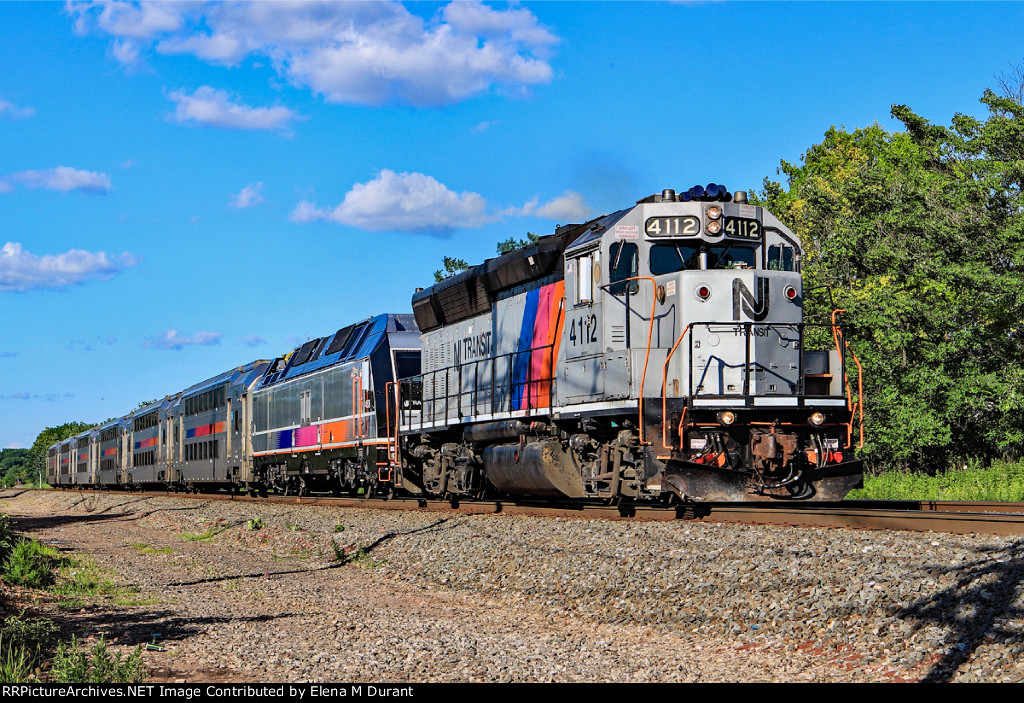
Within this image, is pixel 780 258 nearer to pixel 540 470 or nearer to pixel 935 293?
pixel 540 470

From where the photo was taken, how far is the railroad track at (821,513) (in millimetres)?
9875

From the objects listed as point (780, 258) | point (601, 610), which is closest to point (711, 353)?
point (780, 258)

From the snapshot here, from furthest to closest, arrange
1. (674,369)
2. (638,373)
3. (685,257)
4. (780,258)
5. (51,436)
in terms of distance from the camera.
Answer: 1. (51,436)
2. (780,258)
3. (685,257)
4. (638,373)
5. (674,369)

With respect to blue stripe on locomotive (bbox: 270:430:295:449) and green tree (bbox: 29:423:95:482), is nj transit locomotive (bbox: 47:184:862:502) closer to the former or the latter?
blue stripe on locomotive (bbox: 270:430:295:449)

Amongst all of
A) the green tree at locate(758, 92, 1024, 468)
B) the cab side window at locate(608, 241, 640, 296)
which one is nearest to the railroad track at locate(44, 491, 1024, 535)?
the cab side window at locate(608, 241, 640, 296)

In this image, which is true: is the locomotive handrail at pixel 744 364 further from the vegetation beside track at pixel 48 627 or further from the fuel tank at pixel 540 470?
the vegetation beside track at pixel 48 627

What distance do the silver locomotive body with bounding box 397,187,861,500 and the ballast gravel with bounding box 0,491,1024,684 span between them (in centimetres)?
96

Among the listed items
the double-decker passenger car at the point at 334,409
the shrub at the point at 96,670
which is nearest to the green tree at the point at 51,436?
the double-decker passenger car at the point at 334,409

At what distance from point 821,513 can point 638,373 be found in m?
3.11

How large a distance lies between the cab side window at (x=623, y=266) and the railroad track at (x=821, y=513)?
9.96 feet

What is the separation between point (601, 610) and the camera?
9.97 metres

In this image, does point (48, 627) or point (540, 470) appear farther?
point (540, 470)

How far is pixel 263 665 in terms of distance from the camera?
7977 millimetres

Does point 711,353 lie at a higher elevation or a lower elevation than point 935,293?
lower
